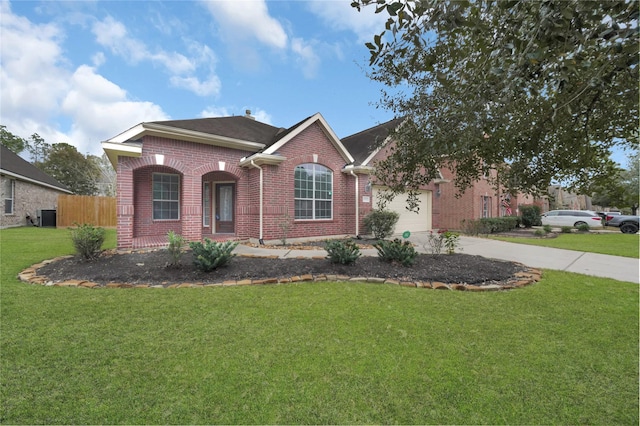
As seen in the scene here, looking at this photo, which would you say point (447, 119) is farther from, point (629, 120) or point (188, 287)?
point (188, 287)

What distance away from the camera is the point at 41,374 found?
8.45 ft

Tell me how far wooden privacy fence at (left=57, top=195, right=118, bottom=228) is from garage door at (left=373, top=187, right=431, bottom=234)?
18.4 metres

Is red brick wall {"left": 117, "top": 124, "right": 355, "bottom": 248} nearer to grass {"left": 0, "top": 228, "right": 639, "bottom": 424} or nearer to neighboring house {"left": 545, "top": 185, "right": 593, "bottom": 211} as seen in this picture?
grass {"left": 0, "top": 228, "right": 639, "bottom": 424}

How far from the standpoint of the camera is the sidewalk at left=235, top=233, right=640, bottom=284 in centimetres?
678

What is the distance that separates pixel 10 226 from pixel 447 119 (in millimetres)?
23737

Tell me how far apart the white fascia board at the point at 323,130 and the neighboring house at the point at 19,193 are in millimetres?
16271

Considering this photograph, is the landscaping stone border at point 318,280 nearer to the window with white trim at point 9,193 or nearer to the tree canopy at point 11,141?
the window with white trim at point 9,193

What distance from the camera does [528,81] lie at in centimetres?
181

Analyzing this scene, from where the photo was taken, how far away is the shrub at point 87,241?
22.0 ft

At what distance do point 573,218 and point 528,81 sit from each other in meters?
26.2

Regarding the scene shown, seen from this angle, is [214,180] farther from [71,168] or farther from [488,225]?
[71,168]

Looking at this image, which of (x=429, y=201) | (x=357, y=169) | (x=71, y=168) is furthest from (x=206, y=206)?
(x=71, y=168)

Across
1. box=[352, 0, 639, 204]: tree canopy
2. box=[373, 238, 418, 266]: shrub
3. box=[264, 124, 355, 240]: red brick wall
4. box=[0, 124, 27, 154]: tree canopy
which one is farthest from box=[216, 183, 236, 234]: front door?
box=[0, 124, 27, 154]: tree canopy

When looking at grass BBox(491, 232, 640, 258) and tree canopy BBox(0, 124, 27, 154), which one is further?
tree canopy BBox(0, 124, 27, 154)
